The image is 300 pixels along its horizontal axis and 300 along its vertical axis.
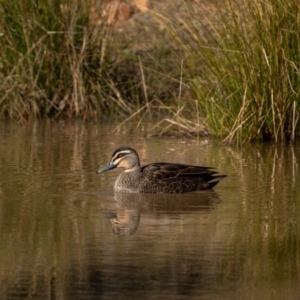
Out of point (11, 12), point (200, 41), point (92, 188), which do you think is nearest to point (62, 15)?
point (11, 12)

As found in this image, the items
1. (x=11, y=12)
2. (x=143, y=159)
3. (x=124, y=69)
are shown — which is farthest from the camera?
(x=124, y=69)

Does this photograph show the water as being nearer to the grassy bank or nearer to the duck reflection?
the duck reflection

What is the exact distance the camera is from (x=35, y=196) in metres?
8.64

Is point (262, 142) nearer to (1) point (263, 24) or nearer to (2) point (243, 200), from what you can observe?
(1) point (263, 24)

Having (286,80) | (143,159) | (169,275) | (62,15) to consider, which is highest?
(62,15)

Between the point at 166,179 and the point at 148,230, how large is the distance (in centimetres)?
178

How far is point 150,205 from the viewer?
333 inches

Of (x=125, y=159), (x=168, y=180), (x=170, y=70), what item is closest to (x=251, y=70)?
(x=125, y=159)

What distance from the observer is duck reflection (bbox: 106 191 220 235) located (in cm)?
763

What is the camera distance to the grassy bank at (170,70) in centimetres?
1127

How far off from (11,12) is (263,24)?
12.8 ft

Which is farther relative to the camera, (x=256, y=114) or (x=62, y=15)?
(x=62, y=15)

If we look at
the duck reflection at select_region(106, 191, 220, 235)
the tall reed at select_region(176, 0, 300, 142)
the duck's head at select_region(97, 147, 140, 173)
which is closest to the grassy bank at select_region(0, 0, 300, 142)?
the tall reed at select_region(176, 0, 300, 142)

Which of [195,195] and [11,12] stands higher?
[11,12]
